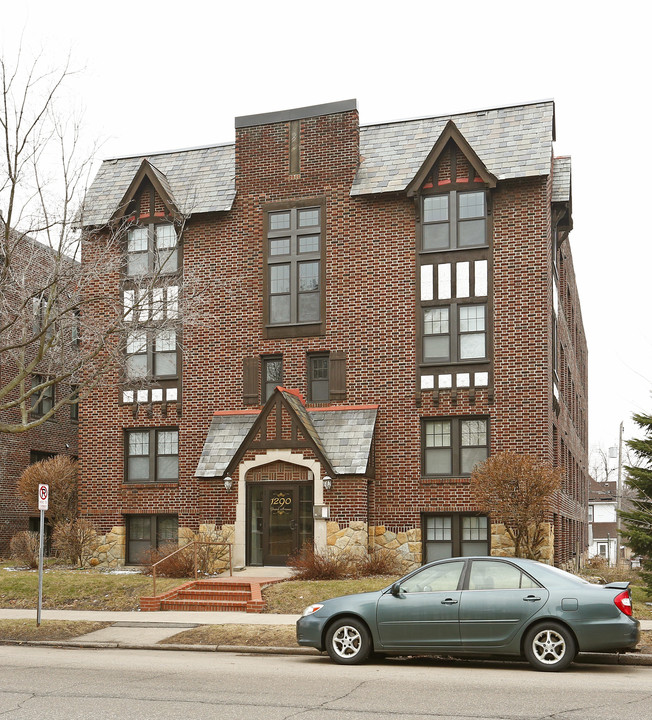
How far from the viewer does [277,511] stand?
2602 centimetres

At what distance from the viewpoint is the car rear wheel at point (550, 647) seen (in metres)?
12.1

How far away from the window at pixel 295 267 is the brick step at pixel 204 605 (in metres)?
9.99

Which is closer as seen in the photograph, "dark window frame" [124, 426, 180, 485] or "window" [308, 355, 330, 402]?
"window" [308, 355, 330, 402]

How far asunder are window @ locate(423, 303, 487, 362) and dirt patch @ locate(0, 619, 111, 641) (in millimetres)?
12419

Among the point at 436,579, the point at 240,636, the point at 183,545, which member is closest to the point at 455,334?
the point at 183,545

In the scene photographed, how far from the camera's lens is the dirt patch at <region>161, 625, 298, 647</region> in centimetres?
1520

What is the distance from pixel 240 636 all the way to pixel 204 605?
15.5 feet

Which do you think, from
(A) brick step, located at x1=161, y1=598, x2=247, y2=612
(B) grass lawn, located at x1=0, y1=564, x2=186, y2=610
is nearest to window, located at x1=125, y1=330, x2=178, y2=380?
(B) grass lawn, located at x1=0, y1=564, x2=186, y2=610

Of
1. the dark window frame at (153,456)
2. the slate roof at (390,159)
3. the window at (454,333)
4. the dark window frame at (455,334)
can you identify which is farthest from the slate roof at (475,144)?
the dark window frame at (153,456)

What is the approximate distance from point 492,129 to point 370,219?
4274 millimetres

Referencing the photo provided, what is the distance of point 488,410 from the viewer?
26188 millimetres

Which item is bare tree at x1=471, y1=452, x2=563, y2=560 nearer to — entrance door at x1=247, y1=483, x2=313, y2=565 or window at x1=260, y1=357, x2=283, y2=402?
entrance door at x1=247, y1=483, x2=313, y2=565

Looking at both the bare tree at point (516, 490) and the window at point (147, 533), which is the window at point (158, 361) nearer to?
the window at point (147, 533)

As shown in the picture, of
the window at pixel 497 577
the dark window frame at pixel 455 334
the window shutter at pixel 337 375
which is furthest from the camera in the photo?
the window shutter at pixel 337 375
